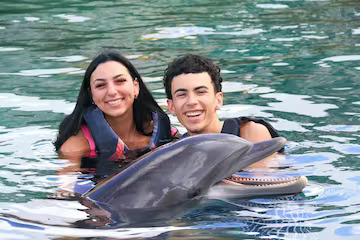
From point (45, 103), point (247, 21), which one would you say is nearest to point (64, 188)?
point (45, 103)

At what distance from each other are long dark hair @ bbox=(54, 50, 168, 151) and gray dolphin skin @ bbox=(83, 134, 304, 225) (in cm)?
185

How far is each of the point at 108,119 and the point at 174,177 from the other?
7.44ft

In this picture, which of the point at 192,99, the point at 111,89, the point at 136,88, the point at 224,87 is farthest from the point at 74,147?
the point at 224,87

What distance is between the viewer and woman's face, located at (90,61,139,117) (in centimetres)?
631

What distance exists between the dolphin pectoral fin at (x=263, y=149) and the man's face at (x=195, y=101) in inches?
45.4

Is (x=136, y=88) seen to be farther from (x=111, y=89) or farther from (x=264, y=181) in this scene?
(x=264, y=181)

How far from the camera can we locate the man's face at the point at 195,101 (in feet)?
19.3

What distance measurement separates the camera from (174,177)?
451 centimetres

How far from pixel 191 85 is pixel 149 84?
3.13 meters

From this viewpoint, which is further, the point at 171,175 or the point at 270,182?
the point at 270,182

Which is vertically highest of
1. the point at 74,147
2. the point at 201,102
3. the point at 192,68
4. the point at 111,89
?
the point at 192,68

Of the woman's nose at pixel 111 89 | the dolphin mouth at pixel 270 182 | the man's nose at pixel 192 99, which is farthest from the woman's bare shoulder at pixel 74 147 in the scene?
the dolphin mouth at pixel 270 182

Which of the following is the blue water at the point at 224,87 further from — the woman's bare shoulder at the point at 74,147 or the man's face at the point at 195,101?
the man's face at the point at 195,101

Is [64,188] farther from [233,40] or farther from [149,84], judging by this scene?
[233,40]
